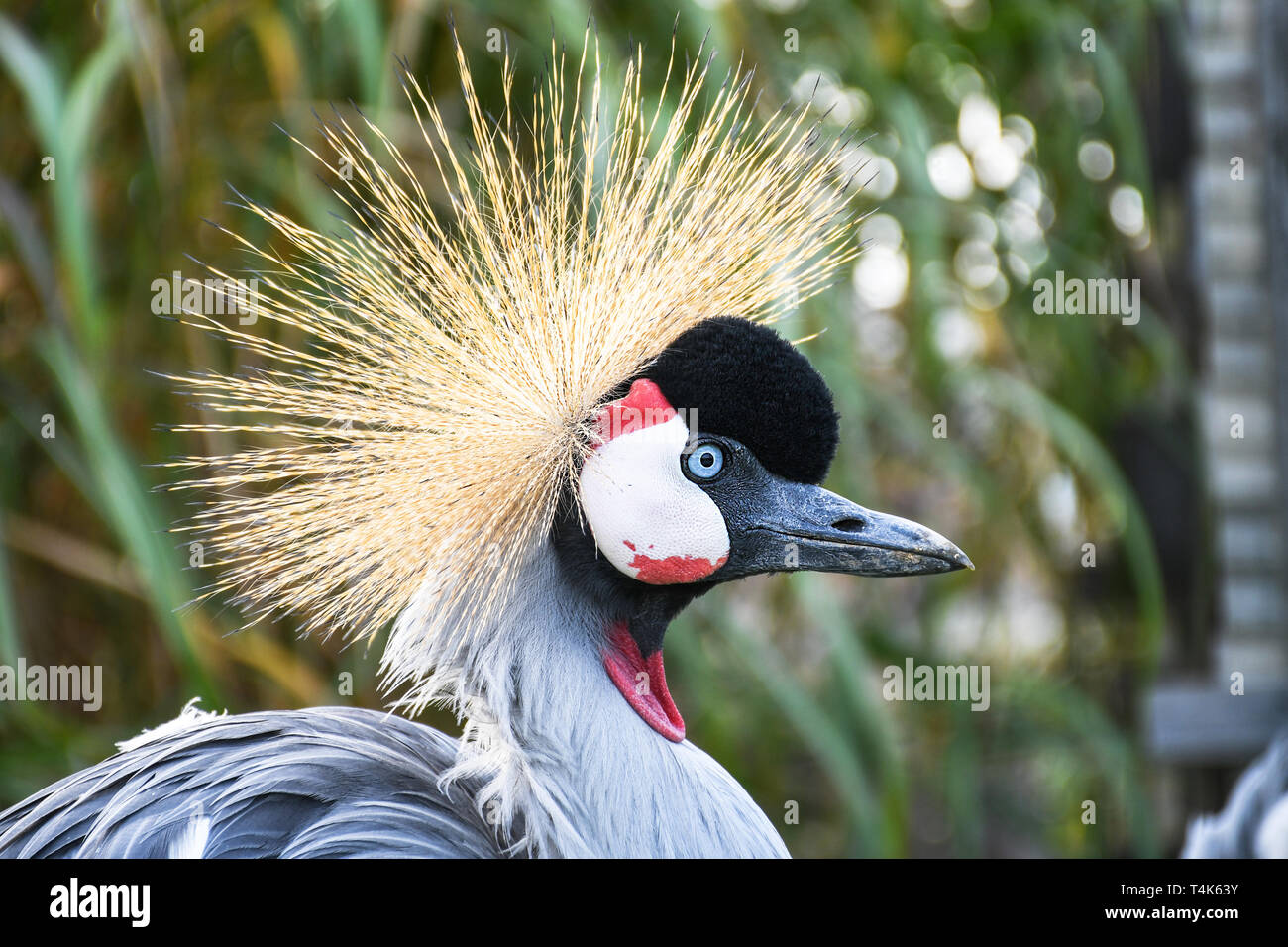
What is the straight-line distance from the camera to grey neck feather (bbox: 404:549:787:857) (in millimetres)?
756

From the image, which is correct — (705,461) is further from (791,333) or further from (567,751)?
(791,333)

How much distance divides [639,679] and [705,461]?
164mm

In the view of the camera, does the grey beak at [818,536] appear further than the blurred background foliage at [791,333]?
No

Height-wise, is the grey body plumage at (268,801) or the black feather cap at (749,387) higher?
the black feather cap at (749,387)

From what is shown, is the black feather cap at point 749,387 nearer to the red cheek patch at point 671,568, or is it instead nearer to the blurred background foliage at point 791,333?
the red cheek patch at point 671,568

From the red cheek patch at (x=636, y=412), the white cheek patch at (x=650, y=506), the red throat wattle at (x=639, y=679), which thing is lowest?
the red throat wattle at (x=639, y=679)

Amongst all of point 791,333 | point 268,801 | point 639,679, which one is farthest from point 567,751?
point 791,333

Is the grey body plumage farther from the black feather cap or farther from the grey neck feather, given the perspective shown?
the black feather cap

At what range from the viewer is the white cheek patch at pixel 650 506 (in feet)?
2.50

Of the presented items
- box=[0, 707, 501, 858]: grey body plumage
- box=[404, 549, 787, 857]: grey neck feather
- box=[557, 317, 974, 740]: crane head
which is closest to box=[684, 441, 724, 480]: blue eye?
→ box=[557, 317, 974, 740]: crane head

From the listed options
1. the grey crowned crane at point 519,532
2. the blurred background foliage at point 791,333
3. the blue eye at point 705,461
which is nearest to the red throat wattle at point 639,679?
the grey crowned crane at point 519,532

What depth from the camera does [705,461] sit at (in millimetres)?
777

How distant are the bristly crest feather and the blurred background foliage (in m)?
0.20
